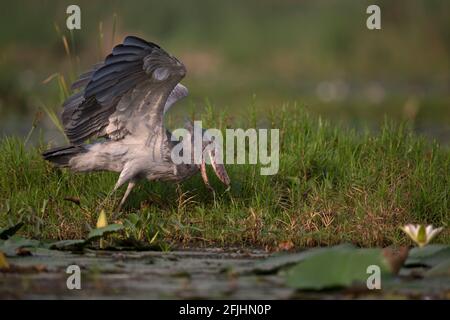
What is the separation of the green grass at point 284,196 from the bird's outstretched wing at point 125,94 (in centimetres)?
50

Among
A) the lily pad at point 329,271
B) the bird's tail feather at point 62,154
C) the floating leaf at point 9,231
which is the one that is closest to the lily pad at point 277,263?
the lily pad at point 329,271

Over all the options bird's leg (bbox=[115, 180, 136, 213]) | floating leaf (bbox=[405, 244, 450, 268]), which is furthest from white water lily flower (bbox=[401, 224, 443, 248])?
bird's leg (bbox=[115, 180, 136, 213])

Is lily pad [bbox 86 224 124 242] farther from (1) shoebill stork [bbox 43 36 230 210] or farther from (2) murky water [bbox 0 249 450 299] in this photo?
(1) shoebill stork [bbox 43 36 230 210]

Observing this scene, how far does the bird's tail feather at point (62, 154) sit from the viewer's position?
7.21 meters

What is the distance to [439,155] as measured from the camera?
8141mm

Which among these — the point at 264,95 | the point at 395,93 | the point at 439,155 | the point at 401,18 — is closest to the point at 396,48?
the point at 401,18

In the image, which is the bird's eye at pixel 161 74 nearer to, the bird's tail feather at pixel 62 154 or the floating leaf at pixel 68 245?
the bird's tail feather at pixel 62 154

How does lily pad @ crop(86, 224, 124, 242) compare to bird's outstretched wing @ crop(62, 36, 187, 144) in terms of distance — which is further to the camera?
bird's outstretched wing @ crop(62, 36, 187, 144)

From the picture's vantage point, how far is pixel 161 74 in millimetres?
6715

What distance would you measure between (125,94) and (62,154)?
70cm

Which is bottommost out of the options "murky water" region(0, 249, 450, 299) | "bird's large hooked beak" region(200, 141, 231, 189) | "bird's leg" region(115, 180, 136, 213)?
"murky water" region(0, 249, 450, 299)

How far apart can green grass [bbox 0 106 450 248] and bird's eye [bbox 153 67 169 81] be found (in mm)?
919

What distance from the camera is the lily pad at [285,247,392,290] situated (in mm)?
4930

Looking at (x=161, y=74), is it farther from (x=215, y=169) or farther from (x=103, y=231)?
(x=103, y=231)
